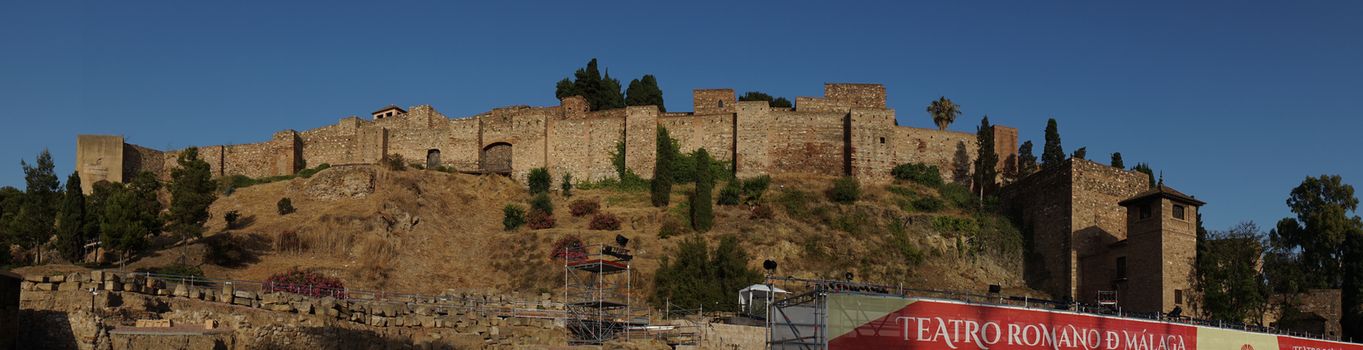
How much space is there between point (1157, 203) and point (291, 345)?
2742 cm

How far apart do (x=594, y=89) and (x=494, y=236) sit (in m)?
16.9

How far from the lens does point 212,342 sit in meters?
22.9

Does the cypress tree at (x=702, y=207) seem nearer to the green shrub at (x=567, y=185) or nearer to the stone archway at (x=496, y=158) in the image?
the green shrub at (x=567, y=185)

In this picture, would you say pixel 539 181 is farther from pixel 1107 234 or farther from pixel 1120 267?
pixel 1120 267

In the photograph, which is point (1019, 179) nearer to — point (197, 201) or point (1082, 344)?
point (1082, 344)

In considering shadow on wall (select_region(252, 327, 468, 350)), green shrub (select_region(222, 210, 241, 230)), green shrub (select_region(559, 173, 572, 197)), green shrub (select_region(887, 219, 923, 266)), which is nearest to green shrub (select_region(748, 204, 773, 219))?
green shrub (select_region(887, 219, 923, 266))

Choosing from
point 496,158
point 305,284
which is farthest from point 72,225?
point 496,158

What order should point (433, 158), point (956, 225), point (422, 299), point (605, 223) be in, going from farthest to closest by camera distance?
point (433, 158), point (956, 225), point (605, 223), point (422, 299)

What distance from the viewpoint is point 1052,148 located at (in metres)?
53.2

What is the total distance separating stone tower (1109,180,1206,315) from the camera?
125ft

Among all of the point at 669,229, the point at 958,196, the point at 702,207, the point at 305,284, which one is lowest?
the point at 305,284

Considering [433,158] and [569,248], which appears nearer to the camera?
[569,248]

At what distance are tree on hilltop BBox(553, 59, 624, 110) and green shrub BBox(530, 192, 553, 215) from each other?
1116cm

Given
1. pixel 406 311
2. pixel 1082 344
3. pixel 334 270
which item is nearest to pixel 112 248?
pixel 334 270
